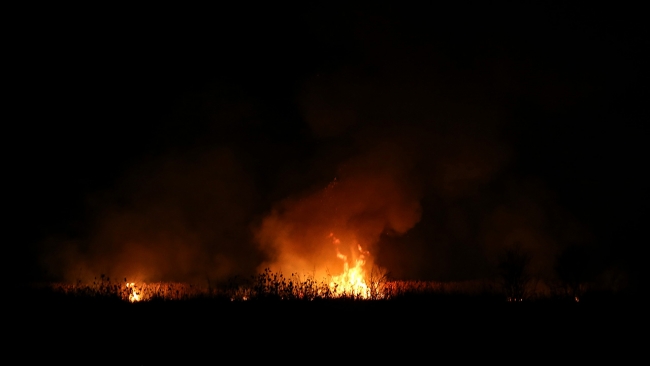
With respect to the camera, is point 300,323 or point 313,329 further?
point 300,323

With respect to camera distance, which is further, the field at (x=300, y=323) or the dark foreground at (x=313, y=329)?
the field at (x=300, y=323)

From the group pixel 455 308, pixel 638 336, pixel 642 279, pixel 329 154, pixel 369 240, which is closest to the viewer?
pixel 638 336

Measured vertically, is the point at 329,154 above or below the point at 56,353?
above

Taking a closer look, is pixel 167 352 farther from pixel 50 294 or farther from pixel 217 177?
pixel 217 177

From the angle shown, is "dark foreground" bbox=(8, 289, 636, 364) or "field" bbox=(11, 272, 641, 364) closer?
"dark foreground" bbox=(8, 289, 636, 364)

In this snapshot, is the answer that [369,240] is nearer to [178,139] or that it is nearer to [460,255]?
[460,255]

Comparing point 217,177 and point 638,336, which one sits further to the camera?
point 217,177

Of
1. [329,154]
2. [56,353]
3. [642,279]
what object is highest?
[329,154]

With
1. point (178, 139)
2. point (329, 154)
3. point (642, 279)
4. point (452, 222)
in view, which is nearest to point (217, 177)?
point (178, 139)

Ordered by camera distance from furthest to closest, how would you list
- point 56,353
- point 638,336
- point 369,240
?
1. point 369,240
2. point 638,336
3. point 56,353

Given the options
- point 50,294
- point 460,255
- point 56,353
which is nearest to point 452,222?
point 460,255

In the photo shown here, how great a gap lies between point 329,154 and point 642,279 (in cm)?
1049

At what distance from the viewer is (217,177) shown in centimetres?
2047

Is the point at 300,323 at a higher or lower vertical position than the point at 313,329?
higher
